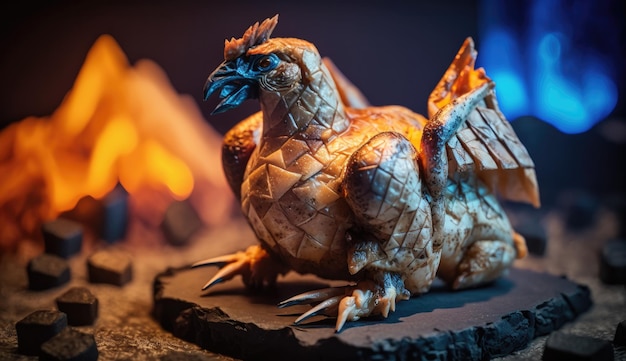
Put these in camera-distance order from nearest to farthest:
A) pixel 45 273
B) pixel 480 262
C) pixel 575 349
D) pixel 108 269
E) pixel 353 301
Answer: pixel 575 349 < pixel 353 301 < pixel 480 262 < pixel 45 273 < pixel 108 269

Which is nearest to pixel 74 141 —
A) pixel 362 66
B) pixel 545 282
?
pixel 362 66

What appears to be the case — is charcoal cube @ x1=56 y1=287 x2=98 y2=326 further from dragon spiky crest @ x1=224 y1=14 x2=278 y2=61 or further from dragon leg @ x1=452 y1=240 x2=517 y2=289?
dragon leg @ x1=452 y1=240 x2=517 y2=289

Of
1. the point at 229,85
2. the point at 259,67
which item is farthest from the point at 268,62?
the point at 229,85

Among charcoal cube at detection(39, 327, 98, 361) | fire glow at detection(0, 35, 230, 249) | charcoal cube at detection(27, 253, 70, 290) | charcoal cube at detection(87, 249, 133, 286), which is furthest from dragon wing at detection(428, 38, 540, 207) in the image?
charcoal cube at detection(27, 253, 70, 290)

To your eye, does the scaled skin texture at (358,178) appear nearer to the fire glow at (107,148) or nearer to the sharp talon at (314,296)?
the sharp talon at (314,296)

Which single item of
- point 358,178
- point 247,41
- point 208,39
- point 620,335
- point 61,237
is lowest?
point 620,335

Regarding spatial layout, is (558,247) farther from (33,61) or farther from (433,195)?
(33,61)

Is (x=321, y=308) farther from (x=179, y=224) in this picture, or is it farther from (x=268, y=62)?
(x=179, y=224)
